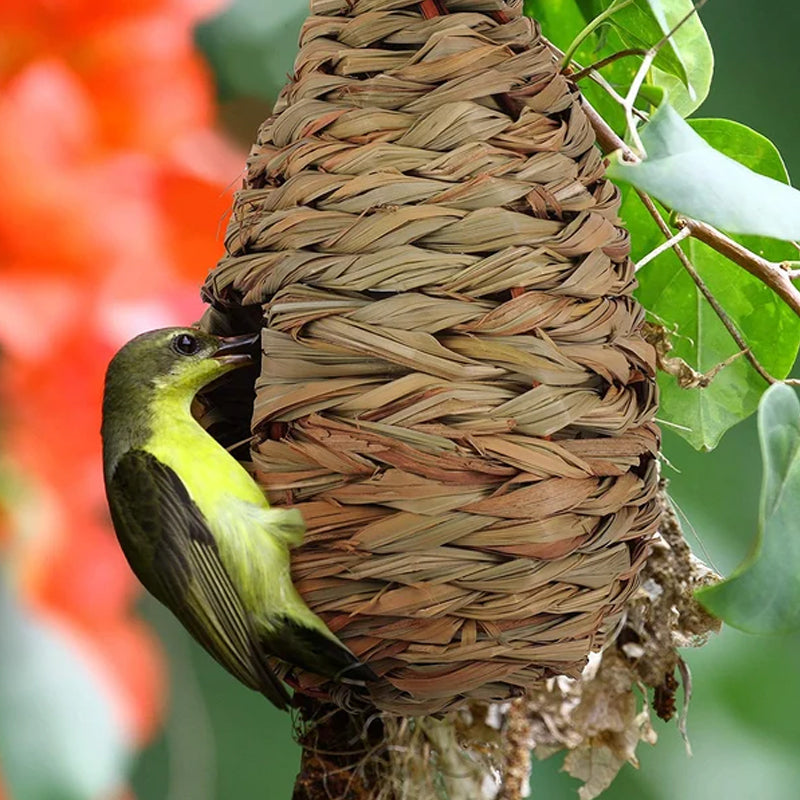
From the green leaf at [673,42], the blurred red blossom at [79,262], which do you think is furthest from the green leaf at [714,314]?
the blurred red blossom at [79,262]

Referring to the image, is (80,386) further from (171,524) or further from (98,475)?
(171,524)

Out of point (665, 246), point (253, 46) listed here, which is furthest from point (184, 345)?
point (253, 46)

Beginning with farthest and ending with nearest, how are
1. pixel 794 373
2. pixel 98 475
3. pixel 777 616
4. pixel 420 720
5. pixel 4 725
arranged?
1. pixel 794 373
2. pixel 98 475
3. pixel 4 725
4. pixel 420 720
5. pixel 777 616

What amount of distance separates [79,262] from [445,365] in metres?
0.69

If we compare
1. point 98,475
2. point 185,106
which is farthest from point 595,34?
point 98,475

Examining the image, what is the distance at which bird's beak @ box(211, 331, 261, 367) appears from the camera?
0.64 metres

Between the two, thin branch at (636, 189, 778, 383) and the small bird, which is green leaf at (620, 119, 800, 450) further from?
the small bird

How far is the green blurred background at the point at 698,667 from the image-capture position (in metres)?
1.24

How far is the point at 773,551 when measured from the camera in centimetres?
56

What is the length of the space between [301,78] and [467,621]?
12.0 inches

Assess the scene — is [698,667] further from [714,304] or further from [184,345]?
[184,345]

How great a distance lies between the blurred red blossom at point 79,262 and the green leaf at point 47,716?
3 cm

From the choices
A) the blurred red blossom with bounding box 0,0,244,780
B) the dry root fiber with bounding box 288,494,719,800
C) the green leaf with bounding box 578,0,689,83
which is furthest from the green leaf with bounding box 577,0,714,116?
the blurred red blossom with bounding box 0,0,244,780

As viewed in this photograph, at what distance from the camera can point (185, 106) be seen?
1.23 metres
